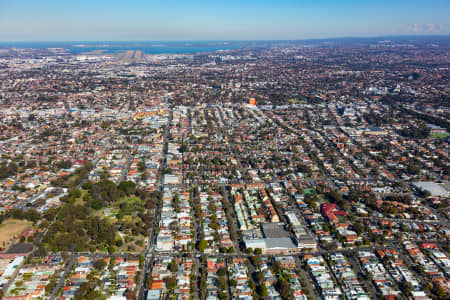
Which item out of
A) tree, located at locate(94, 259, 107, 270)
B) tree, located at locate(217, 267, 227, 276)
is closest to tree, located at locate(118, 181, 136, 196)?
tree, located at locate(94, 259, 107, 270)

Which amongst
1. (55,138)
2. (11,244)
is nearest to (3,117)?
(55,138)

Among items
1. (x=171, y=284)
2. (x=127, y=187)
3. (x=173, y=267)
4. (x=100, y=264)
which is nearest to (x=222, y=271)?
(x=173, y=267)

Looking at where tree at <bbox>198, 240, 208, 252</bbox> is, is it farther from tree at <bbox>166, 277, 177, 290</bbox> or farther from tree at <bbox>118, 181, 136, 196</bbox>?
tree at <bbox>118, 181, 136, 196</bbox>

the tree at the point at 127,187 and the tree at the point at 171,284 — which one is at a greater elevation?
the tree at the point at 127,187

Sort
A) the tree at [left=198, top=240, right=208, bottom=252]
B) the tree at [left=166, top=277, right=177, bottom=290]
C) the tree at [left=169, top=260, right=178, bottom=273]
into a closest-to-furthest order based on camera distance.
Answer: the tree at [left=166, top=277, right=177, bottom=290]
the tree at [left=169, top=260, right=178, bottom=273]
the tree at [left=198, top=240, right=208, bottom=252]

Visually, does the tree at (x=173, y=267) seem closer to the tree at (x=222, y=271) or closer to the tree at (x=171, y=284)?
the tree at (x=171, y=284)

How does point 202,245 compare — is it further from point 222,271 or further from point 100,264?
point 100,264

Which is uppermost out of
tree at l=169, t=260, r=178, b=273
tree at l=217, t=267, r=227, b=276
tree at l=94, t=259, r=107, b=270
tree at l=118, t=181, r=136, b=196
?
tree at l=118, t=181, r=136, b=196

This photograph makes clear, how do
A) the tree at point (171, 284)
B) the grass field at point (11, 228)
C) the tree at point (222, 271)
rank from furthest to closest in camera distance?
the grass field at point (11, 228) < the tree at point (222, 271) < the tree at point (171, 284)

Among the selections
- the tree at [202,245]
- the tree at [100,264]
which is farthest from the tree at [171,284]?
the tree at [100,264]
